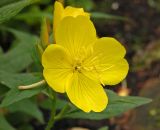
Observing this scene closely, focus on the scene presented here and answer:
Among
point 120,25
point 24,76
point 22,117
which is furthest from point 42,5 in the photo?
point 24,76

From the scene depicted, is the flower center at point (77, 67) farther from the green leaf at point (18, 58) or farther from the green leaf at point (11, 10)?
the green leaf at point (18, 58)

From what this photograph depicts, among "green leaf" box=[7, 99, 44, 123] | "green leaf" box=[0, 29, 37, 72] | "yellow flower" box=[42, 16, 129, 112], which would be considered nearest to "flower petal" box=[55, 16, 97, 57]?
"yellow flower" box=[42, 16, 129, 112]

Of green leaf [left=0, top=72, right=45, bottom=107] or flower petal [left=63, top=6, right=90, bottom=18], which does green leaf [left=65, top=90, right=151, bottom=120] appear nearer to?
green leaf [left=0, top=72, right=45, bottom=107]

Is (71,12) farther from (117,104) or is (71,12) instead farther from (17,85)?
(117,104)

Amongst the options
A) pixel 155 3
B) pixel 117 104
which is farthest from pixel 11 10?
pixel 155 3

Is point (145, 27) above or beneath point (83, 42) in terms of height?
beneath

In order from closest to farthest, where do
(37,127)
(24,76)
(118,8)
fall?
(24,76) < (37,127) < (118,8)

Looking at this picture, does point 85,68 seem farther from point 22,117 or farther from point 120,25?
point 120,25
